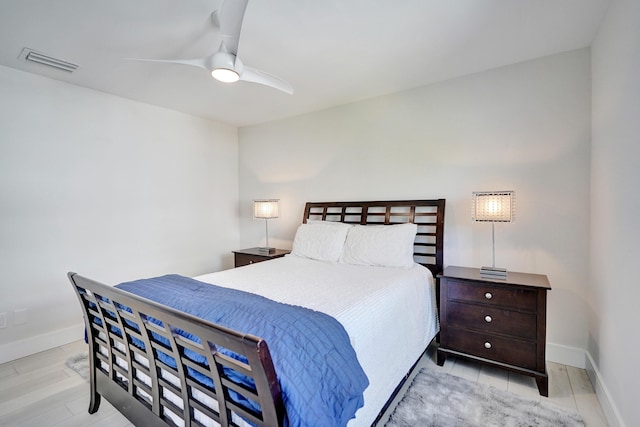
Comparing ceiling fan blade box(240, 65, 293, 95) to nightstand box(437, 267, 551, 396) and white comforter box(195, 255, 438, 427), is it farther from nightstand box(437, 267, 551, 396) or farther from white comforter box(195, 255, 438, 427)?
nightstand box(437, 267, 551, 396)

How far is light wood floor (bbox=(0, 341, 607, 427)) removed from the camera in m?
1.89

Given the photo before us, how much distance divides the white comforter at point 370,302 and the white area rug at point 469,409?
209 mm

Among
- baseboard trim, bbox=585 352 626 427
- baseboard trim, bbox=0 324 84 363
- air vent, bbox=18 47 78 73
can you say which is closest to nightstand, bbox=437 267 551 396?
baseboard trim, bbox=585 352 626 427

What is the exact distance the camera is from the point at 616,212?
176cm

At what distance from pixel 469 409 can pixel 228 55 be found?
269cm

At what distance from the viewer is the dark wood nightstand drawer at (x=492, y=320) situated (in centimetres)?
211

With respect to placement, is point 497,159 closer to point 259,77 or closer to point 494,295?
point 494,295

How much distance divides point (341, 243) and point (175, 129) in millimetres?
2646

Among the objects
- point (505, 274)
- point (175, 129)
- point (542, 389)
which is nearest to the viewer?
point (542, 389)

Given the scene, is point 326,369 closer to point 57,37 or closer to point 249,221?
point 57,37

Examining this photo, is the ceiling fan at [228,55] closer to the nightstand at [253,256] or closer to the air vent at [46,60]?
the air vent at [46,60]

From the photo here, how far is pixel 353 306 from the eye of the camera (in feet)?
5.40

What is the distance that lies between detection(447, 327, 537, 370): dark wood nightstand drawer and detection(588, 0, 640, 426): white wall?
0.41 meters

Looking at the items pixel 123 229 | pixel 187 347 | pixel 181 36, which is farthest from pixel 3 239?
pixel 187 347
